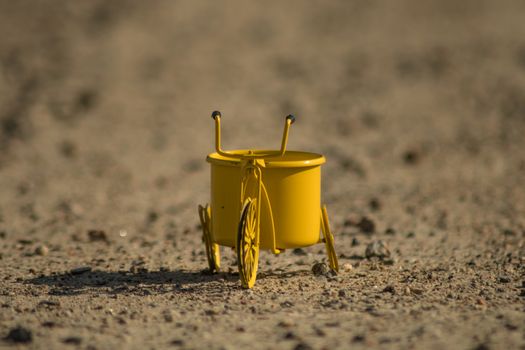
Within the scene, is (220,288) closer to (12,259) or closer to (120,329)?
(120,329)

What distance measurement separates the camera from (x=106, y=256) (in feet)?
22.7

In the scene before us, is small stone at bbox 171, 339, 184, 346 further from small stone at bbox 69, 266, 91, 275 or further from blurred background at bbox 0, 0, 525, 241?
blurred background at bbox 0, 0, 525, 241

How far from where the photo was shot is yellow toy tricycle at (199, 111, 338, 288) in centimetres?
558

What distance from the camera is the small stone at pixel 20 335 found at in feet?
15.0

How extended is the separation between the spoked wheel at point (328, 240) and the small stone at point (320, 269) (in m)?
0.05

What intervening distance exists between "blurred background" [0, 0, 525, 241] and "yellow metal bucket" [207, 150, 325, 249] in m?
2.75

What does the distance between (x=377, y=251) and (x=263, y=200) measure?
1389 millimetres

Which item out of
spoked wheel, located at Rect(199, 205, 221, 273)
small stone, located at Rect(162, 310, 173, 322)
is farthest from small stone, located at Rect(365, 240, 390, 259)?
small stone, located at Rect(162, 310, 173, 322)

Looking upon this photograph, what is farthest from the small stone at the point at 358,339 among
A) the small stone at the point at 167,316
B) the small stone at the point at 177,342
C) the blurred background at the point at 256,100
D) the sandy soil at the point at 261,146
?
the blurred background at the point at 256,100

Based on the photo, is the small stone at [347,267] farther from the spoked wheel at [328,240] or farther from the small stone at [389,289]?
the small stone at [389,289]

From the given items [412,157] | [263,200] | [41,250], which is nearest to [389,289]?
[263,200]

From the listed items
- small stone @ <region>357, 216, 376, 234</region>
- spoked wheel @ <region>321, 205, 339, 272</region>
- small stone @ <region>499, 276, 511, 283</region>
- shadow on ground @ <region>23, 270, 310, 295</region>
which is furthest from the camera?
small stone @ <region>357, 216, 376, 234</region>

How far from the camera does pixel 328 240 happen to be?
6.00m

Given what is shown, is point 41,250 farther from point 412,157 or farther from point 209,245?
point 412,157
